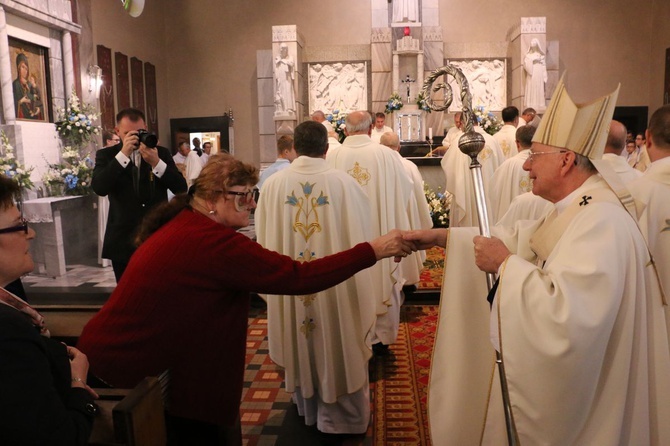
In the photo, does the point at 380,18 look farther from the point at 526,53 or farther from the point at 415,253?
the point at 415,253

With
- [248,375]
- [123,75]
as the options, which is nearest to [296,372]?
[248,375]

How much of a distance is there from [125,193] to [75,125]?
5.90 m

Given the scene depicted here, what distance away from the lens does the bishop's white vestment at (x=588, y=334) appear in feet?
5.57

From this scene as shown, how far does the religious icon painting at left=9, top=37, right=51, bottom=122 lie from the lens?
340 inches

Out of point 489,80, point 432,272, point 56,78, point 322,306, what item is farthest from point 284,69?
point 322,306

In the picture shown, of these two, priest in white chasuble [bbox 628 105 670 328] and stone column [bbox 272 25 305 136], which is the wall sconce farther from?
priest in white chasuble [bbox 628 105 670 328]

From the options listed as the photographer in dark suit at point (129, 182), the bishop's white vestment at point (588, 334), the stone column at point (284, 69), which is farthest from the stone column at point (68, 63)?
the bishop's white vestment at point (588, 334)

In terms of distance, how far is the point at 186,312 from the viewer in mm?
2107

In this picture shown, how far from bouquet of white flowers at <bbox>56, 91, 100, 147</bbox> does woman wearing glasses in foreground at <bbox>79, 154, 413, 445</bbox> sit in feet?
25.0

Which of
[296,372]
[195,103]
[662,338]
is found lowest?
[296,372]

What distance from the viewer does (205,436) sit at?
2.24 metres

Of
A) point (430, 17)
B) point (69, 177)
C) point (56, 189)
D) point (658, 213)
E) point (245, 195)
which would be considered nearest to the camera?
point (245, 195)

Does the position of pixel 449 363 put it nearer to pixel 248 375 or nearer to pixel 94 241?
pixel 248 375

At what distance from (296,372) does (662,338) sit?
7.02 feet
